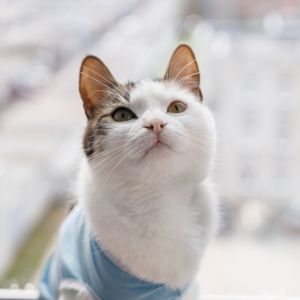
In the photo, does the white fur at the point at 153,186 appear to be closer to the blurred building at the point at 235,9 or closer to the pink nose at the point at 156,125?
the pink nose at the point at 156,125

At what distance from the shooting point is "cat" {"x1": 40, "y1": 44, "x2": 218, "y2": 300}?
0.80 metres

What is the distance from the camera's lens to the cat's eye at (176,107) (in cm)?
84

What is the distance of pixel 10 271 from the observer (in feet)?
4.33

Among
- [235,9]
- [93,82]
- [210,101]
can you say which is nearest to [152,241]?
[93,82]

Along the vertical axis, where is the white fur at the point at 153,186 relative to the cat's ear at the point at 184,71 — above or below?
below

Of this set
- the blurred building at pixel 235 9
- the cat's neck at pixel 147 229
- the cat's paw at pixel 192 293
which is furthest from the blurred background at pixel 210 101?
the cat's neck at pixel 147 229

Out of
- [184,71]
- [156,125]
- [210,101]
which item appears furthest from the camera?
[210,101]

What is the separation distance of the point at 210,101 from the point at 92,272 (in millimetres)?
590

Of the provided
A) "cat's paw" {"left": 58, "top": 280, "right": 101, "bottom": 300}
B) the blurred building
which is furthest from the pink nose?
the blurred building

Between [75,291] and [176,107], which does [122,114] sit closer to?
[176,107]

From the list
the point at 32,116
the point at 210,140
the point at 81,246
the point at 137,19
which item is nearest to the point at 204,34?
the point at 137,19

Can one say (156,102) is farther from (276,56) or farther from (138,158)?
(276,56)

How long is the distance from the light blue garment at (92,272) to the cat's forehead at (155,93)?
0.76ft

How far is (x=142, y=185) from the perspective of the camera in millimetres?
812
